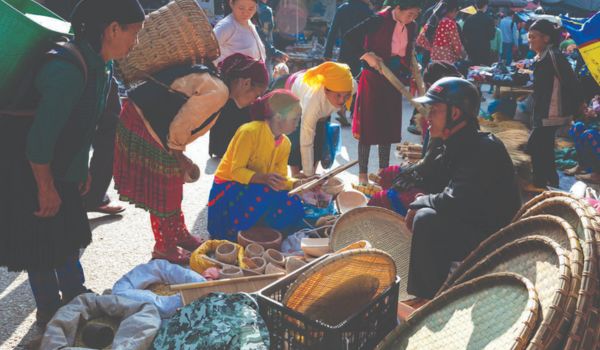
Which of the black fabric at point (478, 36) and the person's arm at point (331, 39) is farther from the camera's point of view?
the black fabric at point (478, 36)

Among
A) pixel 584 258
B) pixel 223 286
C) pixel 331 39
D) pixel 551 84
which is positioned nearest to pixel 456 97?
pixel 584 258

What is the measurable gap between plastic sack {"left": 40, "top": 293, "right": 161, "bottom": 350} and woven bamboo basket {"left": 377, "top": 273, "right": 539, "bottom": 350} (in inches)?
40.2

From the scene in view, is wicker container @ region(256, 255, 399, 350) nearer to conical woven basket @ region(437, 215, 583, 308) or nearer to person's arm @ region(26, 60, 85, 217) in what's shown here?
conical woven basket @ region(437, 215, 583, 308)

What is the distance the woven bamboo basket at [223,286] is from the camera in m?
2.79

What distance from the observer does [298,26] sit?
13125 millimetres

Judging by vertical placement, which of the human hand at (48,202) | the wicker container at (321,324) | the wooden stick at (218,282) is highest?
the human hand at (48,202)

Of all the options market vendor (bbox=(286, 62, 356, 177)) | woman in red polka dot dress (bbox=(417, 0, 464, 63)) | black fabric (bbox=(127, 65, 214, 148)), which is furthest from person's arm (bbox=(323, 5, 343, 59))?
black fabric (bbox=(127, 65, 214, 148))

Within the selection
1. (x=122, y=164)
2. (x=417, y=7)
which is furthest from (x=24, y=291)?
(x=417, y=7)

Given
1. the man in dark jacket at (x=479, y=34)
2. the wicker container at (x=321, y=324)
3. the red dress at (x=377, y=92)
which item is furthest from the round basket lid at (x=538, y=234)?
the man in dark jacket at (x=479, y=34)

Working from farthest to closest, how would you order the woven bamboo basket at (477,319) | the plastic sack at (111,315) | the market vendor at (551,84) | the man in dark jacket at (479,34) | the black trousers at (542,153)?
the man in dark jacket at (479,34)
the black trousers at (542,153)
the market vendor at (551,84)
the plastic sack at (111,315)
the woven bamboo basket at (477,319)

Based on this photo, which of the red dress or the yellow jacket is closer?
the yellow jacket

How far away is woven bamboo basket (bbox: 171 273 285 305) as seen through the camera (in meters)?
2.79

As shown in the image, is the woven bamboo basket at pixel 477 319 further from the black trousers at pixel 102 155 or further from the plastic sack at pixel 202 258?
the black trousers at pixel 102 155

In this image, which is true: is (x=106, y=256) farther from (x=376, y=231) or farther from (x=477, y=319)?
(x=477, y=319)
